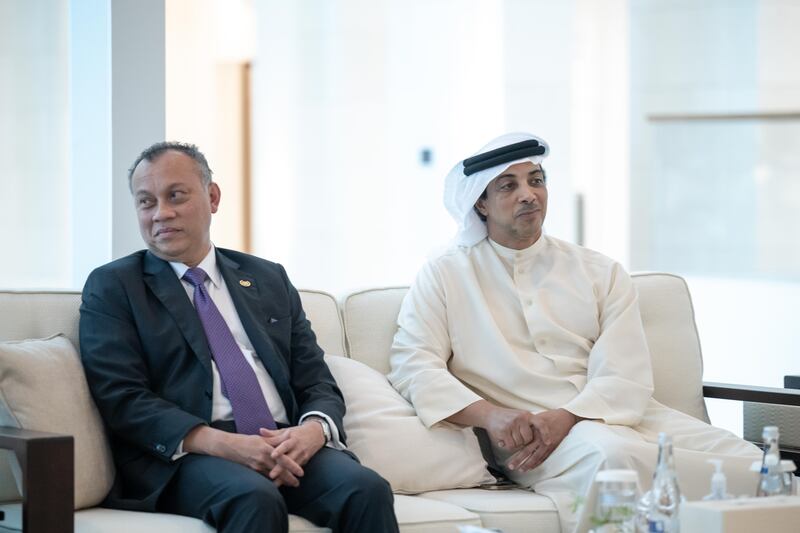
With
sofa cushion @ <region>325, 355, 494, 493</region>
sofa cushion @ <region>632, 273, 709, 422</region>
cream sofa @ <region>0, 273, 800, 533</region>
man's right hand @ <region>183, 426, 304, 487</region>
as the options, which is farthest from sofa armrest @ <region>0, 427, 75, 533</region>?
sofa cushion @ <region>632, 273, 709, 422</region>

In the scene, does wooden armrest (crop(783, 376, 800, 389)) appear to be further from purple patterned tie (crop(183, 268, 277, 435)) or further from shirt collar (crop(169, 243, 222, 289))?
shirt collar (crop(169, 243, 222, 289))

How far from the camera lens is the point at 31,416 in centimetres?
275

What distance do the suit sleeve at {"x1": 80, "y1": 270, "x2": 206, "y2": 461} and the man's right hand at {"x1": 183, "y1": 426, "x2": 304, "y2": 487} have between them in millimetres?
49

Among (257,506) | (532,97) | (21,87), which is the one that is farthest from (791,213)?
(257,506)

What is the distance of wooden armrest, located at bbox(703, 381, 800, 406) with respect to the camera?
3.30 m

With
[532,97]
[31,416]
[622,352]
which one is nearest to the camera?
[31,416]

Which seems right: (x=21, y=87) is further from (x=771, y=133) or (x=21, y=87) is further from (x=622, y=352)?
(x=771, y=133)

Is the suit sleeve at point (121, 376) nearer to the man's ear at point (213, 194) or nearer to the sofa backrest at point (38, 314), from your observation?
the sofa backrest at point (38, 314)

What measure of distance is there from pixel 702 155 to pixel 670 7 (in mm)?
1343

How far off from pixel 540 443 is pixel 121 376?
124 cm

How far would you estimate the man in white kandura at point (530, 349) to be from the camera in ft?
10.6

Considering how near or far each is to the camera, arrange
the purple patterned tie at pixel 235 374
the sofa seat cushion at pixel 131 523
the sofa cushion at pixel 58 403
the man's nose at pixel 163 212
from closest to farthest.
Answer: the sofa seat cushion at pixel 131 523, the sofa cushion at pixel 58 403, the purple patterned tie at pixel 235 374, the man's nose at pixel 163 212

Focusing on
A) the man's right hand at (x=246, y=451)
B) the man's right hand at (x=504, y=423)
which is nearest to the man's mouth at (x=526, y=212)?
the man's right hand at (x=504, y=423)

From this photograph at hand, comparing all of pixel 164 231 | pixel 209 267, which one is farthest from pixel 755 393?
pixel 164 231
